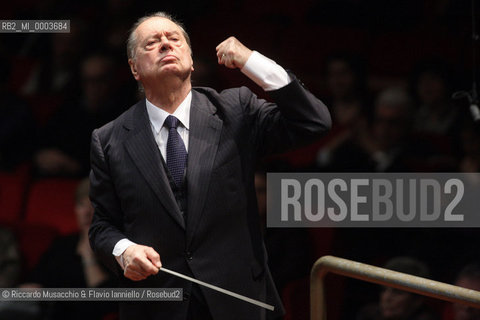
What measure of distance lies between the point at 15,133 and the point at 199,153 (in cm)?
123

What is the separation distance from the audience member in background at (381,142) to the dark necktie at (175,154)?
0.74 metres

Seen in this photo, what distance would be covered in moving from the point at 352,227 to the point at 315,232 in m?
0.07

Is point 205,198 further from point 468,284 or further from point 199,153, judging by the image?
point 468,284

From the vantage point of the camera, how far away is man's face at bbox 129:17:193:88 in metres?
1.31

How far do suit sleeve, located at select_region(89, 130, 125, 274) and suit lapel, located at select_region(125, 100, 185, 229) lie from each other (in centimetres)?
4

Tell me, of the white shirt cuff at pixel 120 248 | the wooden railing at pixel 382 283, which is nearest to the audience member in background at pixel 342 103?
the wooden railing at pixel 382 283

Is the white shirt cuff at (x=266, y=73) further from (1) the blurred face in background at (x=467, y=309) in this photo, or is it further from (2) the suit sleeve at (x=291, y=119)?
(1) the blurred face in background at (x=467, y=309)

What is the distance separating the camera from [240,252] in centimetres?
131

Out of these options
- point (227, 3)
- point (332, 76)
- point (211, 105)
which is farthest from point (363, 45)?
point (211, 105)

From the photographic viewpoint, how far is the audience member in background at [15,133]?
242 cm

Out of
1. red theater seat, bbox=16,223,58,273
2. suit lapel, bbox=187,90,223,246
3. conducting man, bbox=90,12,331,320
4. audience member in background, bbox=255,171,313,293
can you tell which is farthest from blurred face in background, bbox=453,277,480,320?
red theater seat, bbox=16,223,58,273

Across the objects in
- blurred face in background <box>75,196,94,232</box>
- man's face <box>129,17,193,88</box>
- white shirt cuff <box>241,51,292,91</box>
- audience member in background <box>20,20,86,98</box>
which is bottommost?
blurred face in background <box>75,196,94,232</box>

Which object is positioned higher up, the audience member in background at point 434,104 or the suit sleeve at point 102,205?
the audience member in background at point 434,104

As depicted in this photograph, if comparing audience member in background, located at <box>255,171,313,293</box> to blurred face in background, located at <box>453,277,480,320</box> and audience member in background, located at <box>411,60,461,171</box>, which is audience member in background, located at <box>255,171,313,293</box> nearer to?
blurred face in background, located at <box>453,277,480,320</box>
